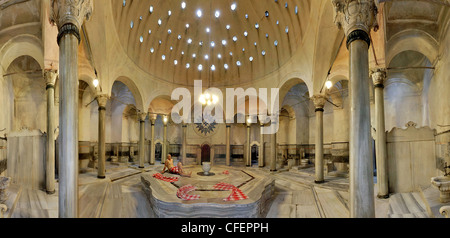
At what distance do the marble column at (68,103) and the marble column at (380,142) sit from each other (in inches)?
316

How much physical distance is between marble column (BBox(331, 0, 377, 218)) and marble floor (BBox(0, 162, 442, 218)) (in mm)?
2360

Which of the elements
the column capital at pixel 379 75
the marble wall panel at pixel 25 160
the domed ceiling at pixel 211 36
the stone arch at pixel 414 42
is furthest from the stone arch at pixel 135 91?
the stone arch at pixel 414 42

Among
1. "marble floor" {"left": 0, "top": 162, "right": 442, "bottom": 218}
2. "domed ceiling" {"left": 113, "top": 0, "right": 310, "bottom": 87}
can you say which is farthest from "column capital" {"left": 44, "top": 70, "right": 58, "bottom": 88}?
"domed ceiling" {"left": 113, "top": 0, "right": 310, "bottom": 87}

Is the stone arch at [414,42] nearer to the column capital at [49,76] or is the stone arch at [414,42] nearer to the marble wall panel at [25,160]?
the column capital at [49,76]

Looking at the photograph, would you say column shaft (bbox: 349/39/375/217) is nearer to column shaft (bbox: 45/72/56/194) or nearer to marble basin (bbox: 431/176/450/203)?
marble basin (bbox: 431/176/450/203)

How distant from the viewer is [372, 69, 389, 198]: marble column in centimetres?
706

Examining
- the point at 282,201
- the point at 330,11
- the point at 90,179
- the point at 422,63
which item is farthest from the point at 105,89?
the point at 422,63

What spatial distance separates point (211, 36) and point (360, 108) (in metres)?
13.6

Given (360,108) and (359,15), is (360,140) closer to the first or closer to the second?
(360,108)

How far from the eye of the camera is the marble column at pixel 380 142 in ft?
23.2

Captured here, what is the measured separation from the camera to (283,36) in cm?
1295

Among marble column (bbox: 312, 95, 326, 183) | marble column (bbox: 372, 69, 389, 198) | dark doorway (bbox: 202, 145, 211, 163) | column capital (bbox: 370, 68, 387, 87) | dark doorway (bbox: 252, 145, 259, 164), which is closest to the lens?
marble column (bbox: 372, 69, 389, 198)

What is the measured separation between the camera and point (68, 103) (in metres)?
4.18

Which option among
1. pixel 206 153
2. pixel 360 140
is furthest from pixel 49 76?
pixel 206 153
